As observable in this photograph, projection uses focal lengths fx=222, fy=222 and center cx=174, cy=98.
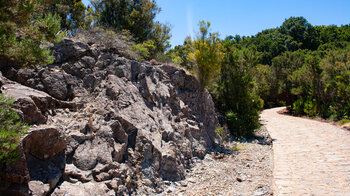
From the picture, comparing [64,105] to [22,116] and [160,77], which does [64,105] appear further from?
[160,77]

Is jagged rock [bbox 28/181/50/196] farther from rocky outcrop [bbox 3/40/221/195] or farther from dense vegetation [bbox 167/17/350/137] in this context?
dense vegetation [bbox 167/17/350/137]

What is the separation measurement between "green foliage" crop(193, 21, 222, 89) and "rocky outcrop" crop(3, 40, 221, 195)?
2.46 m

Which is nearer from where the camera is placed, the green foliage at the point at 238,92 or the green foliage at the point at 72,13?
the green foliage at the point at 238,92

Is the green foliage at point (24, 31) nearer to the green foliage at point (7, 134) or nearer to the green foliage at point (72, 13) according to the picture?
the green foliage at point (7, 134)

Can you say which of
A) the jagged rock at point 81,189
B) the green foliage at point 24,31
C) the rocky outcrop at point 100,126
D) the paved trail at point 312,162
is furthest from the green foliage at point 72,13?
the paved trail at point 312,162

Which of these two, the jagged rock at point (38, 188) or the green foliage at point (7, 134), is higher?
the green foliage at point (7, 134)

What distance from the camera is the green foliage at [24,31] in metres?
3.23

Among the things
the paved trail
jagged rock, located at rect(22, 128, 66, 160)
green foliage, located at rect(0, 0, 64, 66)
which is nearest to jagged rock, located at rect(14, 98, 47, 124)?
jagged rock, located at rect(22, 128, 66, 160)

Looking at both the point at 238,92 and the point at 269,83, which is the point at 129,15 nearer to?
the point at 238,92

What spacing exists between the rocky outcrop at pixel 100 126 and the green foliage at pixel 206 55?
2463 millimetres

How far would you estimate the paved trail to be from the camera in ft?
17.7

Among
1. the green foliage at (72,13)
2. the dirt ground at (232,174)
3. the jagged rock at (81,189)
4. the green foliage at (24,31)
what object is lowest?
the dirt ground at (232,174)

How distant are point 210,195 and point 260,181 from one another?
5.28 ft

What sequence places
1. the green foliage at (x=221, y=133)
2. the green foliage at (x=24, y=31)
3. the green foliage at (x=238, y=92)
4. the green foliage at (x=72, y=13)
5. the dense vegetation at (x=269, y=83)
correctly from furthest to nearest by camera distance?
the green foliage at (x=72, y=13) → the dense vegetation at (x=269, y=83) → the green foliage at (x=238, y=92) → the green foliage at (x=221, y=133) → the green foliage at (x=24, y=31)
